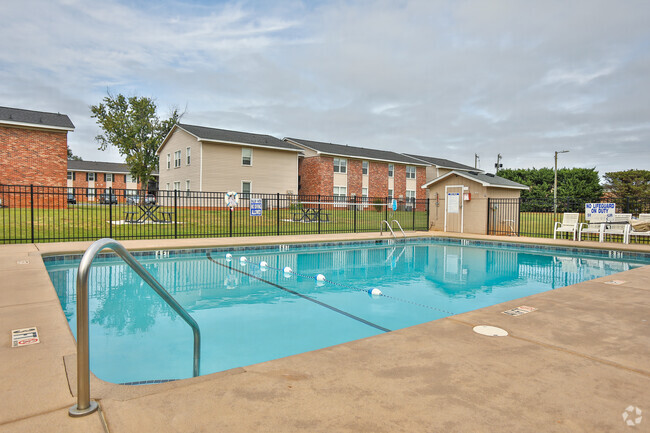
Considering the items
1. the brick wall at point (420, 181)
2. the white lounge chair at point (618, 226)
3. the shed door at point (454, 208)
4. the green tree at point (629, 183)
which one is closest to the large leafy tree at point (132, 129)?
the brick wall at point (420, 181)

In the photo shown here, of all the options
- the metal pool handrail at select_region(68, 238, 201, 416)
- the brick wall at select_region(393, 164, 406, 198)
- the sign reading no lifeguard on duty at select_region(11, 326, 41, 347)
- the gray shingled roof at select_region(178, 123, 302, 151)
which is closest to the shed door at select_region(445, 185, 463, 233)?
the gray shingled roof at select_region(178, 123, 302, 151)

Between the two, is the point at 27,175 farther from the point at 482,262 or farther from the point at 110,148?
the point at 482,262

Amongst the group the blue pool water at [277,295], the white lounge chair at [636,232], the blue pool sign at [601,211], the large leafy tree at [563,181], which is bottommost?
the blue pool water at [277,295]

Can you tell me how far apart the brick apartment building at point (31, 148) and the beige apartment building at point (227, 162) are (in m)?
7.48

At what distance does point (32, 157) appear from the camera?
2127cm

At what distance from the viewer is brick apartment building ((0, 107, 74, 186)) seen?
20.6m

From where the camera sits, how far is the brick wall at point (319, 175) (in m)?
30.2

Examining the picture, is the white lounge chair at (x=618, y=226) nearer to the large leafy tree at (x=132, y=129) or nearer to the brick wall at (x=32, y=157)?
the brick wall at (x=32, y=157)

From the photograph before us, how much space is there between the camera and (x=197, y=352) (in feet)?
10.8

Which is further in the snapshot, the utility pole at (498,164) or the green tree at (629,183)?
the utility pole at (498,164)

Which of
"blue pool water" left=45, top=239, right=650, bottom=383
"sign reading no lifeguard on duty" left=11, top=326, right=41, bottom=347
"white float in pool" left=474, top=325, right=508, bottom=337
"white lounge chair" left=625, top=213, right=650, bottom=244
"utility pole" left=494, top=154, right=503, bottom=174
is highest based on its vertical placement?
"utility pole" left=494, top=154, right=503, bottom=174

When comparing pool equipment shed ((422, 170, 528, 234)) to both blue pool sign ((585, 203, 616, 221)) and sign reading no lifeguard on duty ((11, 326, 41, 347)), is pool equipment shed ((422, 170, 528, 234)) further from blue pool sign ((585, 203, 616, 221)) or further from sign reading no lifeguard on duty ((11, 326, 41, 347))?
sign reading no lifeguard on duty ((11, 326, 41, 347))

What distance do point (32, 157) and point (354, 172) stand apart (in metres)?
23.1

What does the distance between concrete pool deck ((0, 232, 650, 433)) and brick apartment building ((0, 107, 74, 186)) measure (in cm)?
2256
